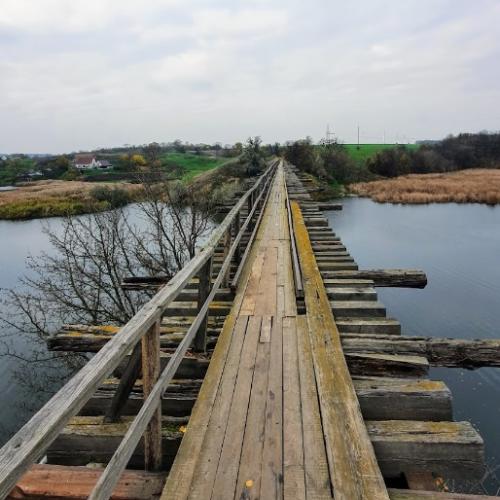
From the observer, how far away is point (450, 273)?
1917 cm

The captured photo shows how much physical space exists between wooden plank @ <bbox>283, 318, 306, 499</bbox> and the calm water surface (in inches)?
310

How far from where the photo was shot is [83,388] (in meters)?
1.53

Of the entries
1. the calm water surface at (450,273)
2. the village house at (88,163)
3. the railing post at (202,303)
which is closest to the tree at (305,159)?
the calm water surface at (450,273)

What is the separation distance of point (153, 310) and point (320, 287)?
3679 millimetres

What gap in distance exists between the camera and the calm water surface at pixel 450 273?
11.4m

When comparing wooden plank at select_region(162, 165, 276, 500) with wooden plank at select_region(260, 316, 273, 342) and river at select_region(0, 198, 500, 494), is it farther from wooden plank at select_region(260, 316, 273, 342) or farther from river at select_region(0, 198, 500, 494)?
river at select_region(0, 198, 500, 494)

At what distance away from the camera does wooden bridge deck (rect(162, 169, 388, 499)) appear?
2334 millimetres

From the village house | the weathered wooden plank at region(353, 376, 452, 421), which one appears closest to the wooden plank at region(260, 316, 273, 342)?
the weathered wooden plank at region(353, 376, 452, 421)

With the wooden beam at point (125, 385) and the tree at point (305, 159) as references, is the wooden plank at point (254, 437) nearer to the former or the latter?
the wooden beam at point (125, 385)

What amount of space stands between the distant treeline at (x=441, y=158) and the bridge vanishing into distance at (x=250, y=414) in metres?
69.0

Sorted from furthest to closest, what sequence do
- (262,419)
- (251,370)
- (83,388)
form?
(251,370) → (262,419) → (83,388)

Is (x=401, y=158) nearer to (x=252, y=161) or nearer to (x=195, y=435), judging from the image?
(x=252, y=161)

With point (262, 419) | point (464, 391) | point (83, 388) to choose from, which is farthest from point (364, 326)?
point (464, 391)

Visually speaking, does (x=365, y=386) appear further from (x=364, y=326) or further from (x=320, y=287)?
(x=320, y=287)
